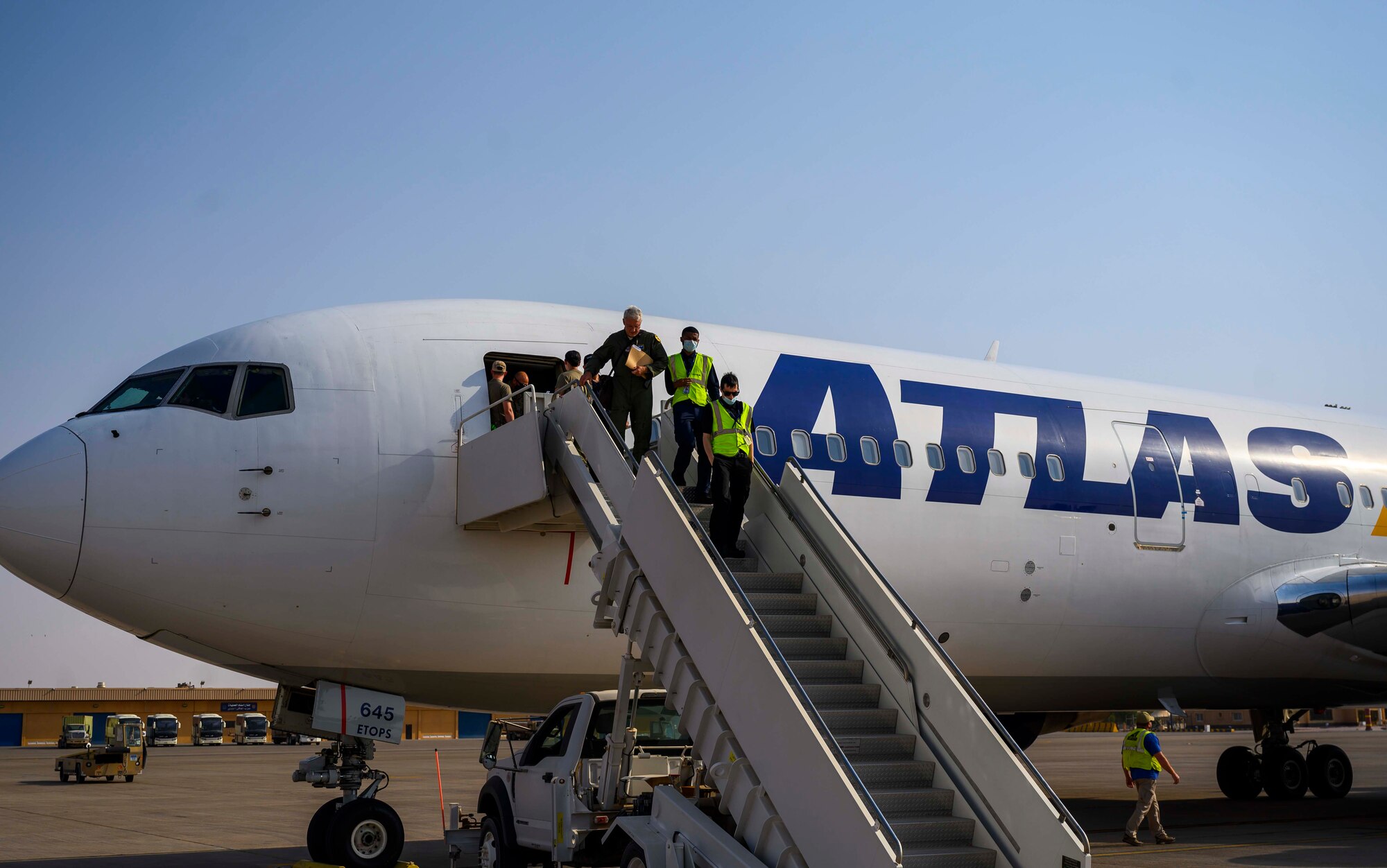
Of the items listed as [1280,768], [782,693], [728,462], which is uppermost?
[728,462]

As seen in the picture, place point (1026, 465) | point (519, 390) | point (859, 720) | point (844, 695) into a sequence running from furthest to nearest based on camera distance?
point (1026, 465)
point (519, 390)
point (844, 695)
point (859, 720)

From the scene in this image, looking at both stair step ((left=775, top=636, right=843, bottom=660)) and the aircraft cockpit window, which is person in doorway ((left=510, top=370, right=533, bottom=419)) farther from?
stair step ((left=775, top=636, right=843, bottom=660))

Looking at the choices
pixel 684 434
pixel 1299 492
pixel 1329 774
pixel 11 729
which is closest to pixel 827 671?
pixel 684 434

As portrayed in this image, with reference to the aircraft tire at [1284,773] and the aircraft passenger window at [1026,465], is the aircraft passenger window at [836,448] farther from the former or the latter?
the aircraft tire at [1284,773]

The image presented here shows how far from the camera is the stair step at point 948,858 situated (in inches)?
249

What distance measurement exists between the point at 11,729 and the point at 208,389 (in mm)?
63156

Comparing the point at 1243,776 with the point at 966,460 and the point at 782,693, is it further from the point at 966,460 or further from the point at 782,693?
the point at 782,693

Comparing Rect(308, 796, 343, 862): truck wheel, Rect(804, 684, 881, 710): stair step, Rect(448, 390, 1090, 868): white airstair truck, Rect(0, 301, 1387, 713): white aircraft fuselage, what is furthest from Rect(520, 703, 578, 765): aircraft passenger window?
Rect(804, 684, 881, 710): stair step

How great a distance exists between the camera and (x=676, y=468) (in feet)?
30.1

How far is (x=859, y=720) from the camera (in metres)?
7.28

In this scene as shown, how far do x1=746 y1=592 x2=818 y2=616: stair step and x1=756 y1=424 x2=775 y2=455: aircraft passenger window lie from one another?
2.97 m

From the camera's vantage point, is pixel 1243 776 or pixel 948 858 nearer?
pixel 948 858

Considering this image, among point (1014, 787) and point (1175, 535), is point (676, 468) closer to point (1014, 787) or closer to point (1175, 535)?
point (1014, 787)

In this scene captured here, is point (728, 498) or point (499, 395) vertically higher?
point (499, 395)
